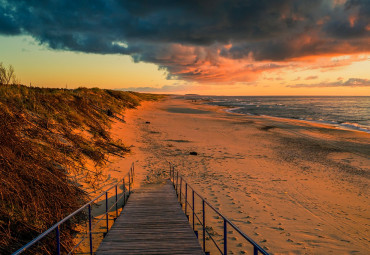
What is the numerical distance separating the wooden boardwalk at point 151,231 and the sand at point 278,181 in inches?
78.6

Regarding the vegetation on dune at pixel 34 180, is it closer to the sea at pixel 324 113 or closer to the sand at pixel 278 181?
the sand at pixel 278 181

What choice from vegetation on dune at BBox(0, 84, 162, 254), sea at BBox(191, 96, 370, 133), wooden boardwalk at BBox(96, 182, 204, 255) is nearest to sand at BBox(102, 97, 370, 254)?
wooden boardwalk at BBox(96, 182, 204, 255)

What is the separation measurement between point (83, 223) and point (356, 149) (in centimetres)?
2337

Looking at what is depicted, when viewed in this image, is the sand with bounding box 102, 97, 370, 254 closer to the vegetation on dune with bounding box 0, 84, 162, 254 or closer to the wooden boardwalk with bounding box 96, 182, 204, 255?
the wooden boardwalk with bounding box 96, 182, 204, 255

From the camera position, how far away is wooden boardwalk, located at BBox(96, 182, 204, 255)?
5.08m

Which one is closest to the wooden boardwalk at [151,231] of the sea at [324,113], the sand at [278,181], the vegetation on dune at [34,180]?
the vegetation on dune at [34,180]

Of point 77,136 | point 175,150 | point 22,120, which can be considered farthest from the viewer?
point 175,150

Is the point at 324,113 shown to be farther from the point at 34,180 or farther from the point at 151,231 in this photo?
the point at 34,180

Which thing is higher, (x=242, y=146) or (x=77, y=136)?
(x=77, y=136)

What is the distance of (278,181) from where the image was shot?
12.1 m

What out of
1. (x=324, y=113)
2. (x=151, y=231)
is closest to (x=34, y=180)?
(x=151, y=231)

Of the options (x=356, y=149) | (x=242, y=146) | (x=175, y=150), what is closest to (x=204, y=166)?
(x=175, y=150)

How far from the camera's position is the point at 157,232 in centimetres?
588

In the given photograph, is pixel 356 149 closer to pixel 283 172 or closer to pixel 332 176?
pixel 332 176
